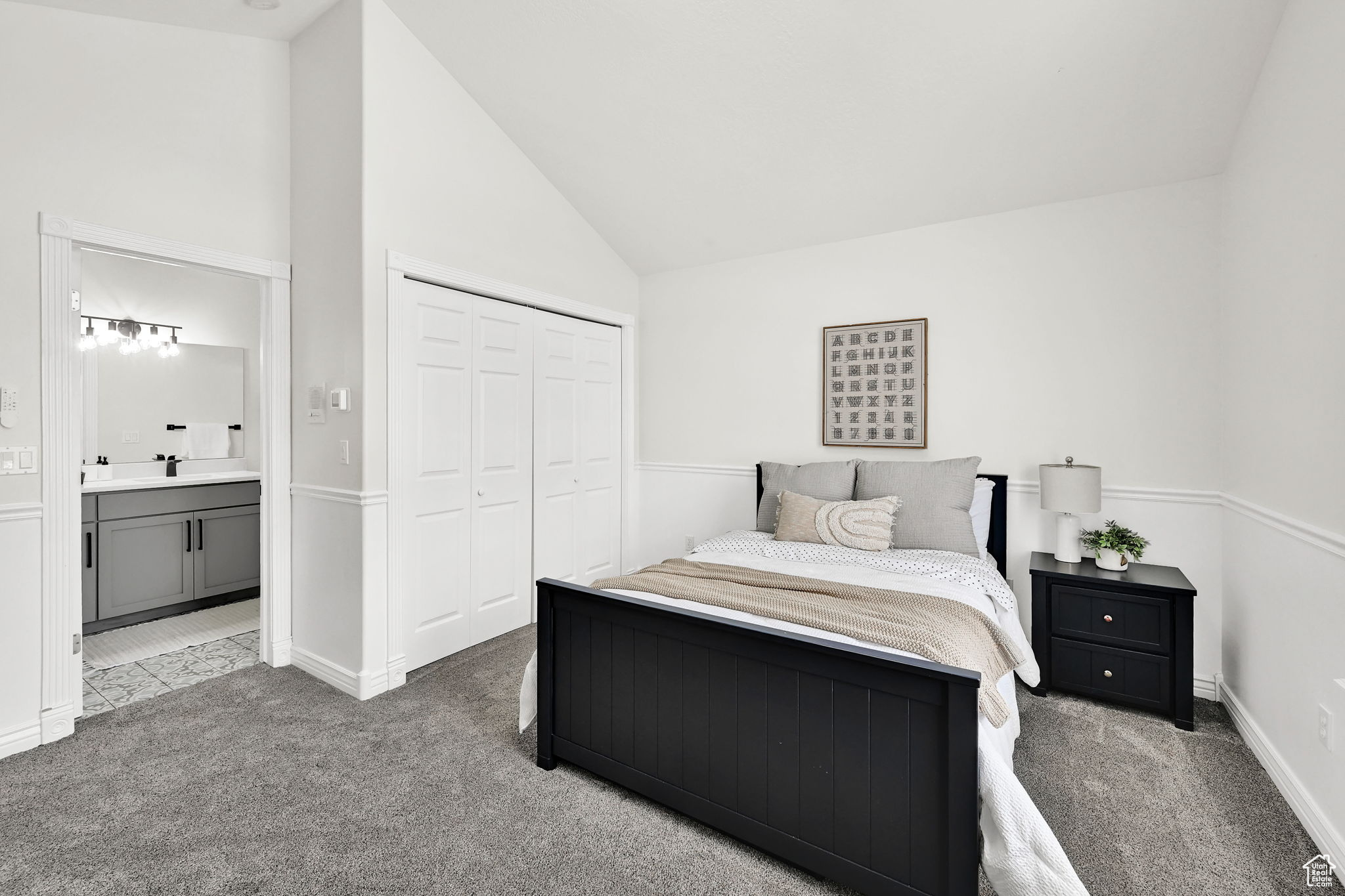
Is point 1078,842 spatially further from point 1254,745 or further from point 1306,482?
point 1306,482

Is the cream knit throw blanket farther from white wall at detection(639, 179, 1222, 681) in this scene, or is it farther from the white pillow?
white wall at detection(639, 179, 1222, 681)

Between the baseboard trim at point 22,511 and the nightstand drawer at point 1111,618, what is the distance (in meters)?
4.17

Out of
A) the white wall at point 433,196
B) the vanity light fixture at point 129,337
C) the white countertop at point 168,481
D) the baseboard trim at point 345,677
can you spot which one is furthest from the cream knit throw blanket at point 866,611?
the vanity light fixture at point 129,337

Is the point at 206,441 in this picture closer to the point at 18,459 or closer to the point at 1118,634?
the point at 18,459

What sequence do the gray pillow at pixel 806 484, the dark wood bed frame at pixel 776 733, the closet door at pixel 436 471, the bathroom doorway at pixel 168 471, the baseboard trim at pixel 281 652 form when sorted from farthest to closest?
1. the bathroom doorway at pixel 168 471
2. the gray pillow at pixel 806 484
3. the baseboard trim at pixel 281 652
4. the closet door at pixel 436 471
5. the dark wood bed frame at pixel 776 733

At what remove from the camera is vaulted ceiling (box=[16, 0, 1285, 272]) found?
7.78 ft

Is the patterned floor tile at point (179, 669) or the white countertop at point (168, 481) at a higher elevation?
the white countertop at point (168, 481)

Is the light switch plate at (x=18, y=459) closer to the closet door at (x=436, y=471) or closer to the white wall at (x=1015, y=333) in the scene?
the closet door at (x=436, y=471)

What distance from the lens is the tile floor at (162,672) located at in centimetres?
281

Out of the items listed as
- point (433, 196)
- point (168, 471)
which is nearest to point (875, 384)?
point (433, 196)

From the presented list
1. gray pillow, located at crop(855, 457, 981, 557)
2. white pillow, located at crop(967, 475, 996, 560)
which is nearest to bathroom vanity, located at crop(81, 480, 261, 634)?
gray pillow, located at crop(855, 457, 981, 557)

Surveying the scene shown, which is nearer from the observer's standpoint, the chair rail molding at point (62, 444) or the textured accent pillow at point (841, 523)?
the chair rail molding at point (62, 444)

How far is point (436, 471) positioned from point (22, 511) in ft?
4.94

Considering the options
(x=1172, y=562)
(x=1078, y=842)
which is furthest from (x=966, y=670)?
(x=1172, y=562)
